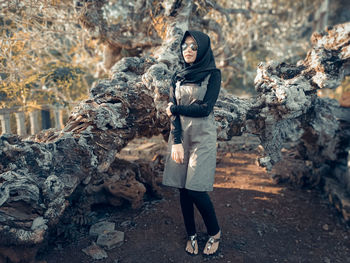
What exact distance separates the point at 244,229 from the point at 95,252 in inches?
63.8

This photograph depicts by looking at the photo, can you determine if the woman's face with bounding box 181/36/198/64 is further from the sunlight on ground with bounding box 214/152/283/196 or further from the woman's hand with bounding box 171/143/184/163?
the sunlight on ground with bounding box 214/152/283/196

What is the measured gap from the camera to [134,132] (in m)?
3.31

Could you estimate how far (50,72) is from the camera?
4723 mm

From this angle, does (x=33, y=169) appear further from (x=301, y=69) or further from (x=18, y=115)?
(x=301, y=69)

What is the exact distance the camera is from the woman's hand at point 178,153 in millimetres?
2486

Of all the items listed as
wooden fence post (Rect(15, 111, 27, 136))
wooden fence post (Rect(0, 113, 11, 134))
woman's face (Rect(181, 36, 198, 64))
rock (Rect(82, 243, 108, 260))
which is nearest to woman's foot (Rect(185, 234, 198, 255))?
rock (Rect(82, 243, 108, 260))

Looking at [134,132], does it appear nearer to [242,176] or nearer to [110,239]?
[110,239]

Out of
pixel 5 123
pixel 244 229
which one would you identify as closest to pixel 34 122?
pixel 5 123

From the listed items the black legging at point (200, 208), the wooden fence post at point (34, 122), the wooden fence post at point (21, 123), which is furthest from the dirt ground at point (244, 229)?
the wooden fence post at point (34, 122)

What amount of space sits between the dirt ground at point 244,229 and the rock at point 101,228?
81 millimetres

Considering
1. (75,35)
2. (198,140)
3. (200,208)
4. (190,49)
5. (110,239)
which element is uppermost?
(75,35)

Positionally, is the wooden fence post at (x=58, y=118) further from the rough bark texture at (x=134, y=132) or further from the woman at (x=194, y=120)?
the woman at (x=194, y=120)

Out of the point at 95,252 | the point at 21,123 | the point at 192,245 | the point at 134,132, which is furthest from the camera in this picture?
the point at 21,123

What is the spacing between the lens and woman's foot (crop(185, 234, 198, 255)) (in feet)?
8.79
